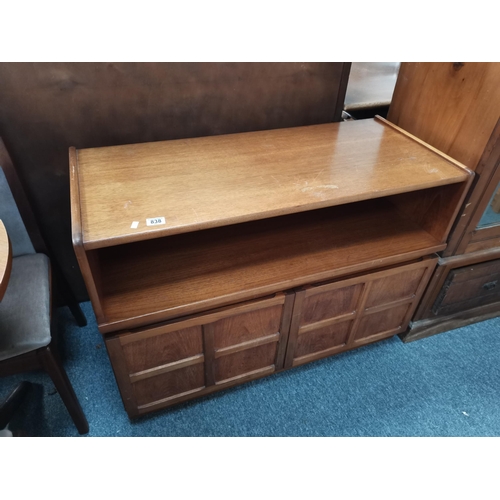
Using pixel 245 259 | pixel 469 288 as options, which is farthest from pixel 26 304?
pixel 469 288

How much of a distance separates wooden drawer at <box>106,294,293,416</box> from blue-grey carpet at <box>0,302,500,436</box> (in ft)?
0.28

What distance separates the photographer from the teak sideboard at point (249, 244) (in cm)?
87

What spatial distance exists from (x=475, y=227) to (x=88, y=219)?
1.11 m

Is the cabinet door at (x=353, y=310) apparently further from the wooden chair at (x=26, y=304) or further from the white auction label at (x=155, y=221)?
the wooden chair at (x=26, y=304)

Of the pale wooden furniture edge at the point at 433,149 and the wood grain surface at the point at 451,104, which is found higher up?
the wood grain surface at the point at 451,104

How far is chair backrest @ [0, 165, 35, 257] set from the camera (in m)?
1.01

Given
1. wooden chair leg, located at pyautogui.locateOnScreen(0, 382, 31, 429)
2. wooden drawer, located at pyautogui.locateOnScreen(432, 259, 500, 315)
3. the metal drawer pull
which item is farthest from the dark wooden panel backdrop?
the metal drawer pull

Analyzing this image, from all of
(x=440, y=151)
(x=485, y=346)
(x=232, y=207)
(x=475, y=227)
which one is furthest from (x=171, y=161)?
(x=485, y=346)

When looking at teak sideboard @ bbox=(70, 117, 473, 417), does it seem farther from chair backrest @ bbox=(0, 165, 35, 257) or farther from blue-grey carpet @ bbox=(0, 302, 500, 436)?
chair backrest @ bbox=(0, 165, 35, 257)

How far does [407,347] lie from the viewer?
57.2 inches

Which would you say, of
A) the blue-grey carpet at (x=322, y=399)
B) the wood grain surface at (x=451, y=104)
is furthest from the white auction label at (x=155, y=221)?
the wood grain surface at (x=451, y=104)

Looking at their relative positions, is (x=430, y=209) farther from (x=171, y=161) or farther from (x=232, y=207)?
(x=171, y=161)

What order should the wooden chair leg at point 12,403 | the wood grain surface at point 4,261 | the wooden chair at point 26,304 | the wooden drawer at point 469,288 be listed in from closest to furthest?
the wood grain surface at point 4,261
the wooden chair at point 26,304
the wooden chair leg at point 12,403
the wooden drawer at point 469,288

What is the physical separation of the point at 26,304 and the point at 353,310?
37.2 inches
